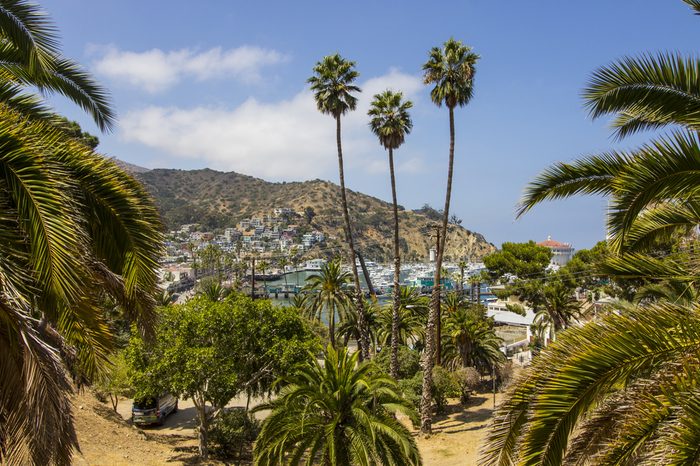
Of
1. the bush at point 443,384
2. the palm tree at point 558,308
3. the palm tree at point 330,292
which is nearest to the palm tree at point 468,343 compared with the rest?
the bush at point 443,384

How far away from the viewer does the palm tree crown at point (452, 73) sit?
25.9 meters

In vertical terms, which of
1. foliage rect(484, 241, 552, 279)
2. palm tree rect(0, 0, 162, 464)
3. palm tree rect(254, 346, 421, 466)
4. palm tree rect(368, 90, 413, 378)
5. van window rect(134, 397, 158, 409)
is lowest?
van window rect(134, 397, 158, 409)

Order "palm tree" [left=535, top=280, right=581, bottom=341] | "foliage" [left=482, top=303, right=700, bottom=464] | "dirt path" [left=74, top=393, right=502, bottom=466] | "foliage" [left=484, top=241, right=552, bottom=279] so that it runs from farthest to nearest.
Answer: "foliage" [left=484, top=241, right=552, bottom=279]
"palm tree" [left=535, top=280, right=581, bottom=341]
"dirt path" [left=74, top=393, right=502, bottom=466]
"foliage" [left=482, top=303, right=700, bottom=464]

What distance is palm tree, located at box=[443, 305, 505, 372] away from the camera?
31641 mm

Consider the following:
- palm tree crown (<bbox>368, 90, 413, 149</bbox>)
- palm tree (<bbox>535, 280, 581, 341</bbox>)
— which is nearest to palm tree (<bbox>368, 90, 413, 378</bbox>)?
palm tree crown (<bbox>368, 90, 413, 149</bbox>)

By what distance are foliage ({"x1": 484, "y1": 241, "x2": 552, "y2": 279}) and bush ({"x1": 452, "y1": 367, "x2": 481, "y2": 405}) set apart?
1733 cm

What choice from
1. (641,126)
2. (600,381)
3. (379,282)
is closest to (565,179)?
(641,126)

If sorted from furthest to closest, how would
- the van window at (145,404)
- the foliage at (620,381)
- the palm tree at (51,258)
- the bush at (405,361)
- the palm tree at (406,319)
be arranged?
the palm tree at (406,319), the bush at (405,361), the van window at (145,404), the foliage at (620,381), the palm tree at (51,258)

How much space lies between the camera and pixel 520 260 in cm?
4812

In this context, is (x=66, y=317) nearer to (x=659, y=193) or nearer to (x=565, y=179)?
(x=565, y=179)

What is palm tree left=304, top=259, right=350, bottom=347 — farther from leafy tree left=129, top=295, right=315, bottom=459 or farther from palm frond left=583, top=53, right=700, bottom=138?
palm frond left=583, top=53, right=700, bottom=138

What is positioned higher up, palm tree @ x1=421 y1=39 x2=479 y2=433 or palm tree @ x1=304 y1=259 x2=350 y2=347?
palm tree @ x1=421 y1=39 x2=479 y2=433

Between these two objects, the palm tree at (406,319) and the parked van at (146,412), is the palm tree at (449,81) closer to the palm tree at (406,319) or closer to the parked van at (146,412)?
the palm tree at (406,319)

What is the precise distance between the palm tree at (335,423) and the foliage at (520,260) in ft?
119
